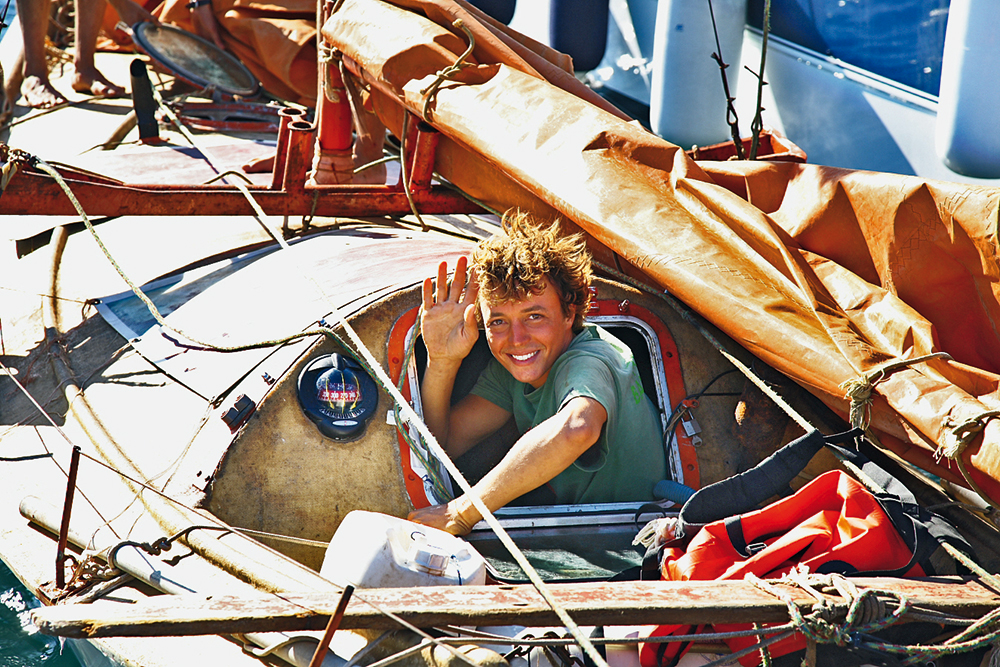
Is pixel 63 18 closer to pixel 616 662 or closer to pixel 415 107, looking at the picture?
pixel 415 107

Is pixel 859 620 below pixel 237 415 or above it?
above

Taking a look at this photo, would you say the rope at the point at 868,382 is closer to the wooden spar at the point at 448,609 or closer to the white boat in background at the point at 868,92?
the wooden spar at the point at 448,609

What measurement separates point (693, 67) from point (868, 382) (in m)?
4.12

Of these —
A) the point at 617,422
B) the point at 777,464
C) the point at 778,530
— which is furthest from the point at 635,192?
the point at 778,530

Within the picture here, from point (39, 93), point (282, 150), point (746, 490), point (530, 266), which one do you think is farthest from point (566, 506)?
point (39, 93)

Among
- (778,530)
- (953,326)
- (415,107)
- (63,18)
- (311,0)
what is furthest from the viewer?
(63,18)

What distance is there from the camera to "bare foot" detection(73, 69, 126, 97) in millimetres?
6137

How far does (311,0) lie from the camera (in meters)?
5.98

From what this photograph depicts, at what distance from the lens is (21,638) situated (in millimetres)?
3158

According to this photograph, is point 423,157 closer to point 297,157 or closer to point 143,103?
point 297,157

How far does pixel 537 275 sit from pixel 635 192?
445mm

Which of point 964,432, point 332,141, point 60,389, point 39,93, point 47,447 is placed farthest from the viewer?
point 39,93

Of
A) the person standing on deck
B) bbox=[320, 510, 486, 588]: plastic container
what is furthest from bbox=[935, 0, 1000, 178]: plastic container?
the person standing on deck

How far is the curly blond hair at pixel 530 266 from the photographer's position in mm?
2535
